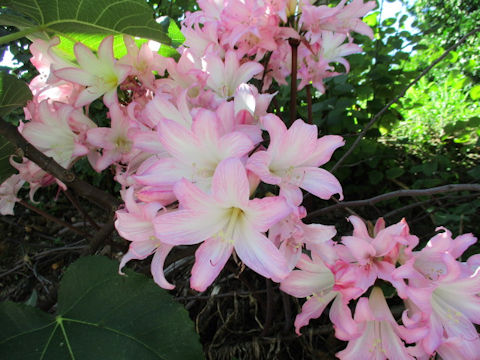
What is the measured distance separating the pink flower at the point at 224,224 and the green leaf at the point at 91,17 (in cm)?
42

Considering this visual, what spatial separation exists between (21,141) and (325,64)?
611 millimetres

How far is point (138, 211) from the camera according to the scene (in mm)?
515

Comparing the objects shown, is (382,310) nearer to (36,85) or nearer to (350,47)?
(350,47)

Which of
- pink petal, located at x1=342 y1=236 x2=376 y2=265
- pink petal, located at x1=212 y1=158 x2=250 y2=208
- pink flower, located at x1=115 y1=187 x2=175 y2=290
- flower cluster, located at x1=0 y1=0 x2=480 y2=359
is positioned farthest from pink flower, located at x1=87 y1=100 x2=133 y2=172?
pink petal, located at x1=342 y1=236 x2=376 y2=265

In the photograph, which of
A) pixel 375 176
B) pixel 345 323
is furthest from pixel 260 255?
pixel 375 176

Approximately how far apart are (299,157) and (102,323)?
405 millimetres

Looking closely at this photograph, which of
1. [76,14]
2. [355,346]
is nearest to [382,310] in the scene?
[355,346]

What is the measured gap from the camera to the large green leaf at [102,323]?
0.58 meters

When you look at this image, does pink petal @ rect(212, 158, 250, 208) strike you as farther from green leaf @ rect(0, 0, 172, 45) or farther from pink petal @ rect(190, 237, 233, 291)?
green leaf @ rect(0, 0, 172, 45)

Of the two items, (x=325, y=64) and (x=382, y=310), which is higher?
(x=325, y=64)

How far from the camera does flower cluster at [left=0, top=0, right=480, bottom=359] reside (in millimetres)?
457

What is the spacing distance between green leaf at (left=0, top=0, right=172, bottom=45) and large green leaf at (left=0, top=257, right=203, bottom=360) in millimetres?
420

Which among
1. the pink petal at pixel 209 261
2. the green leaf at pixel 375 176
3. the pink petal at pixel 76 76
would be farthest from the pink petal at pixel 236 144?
the green leaf at pixel 375 176

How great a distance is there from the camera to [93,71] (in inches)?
26.2
